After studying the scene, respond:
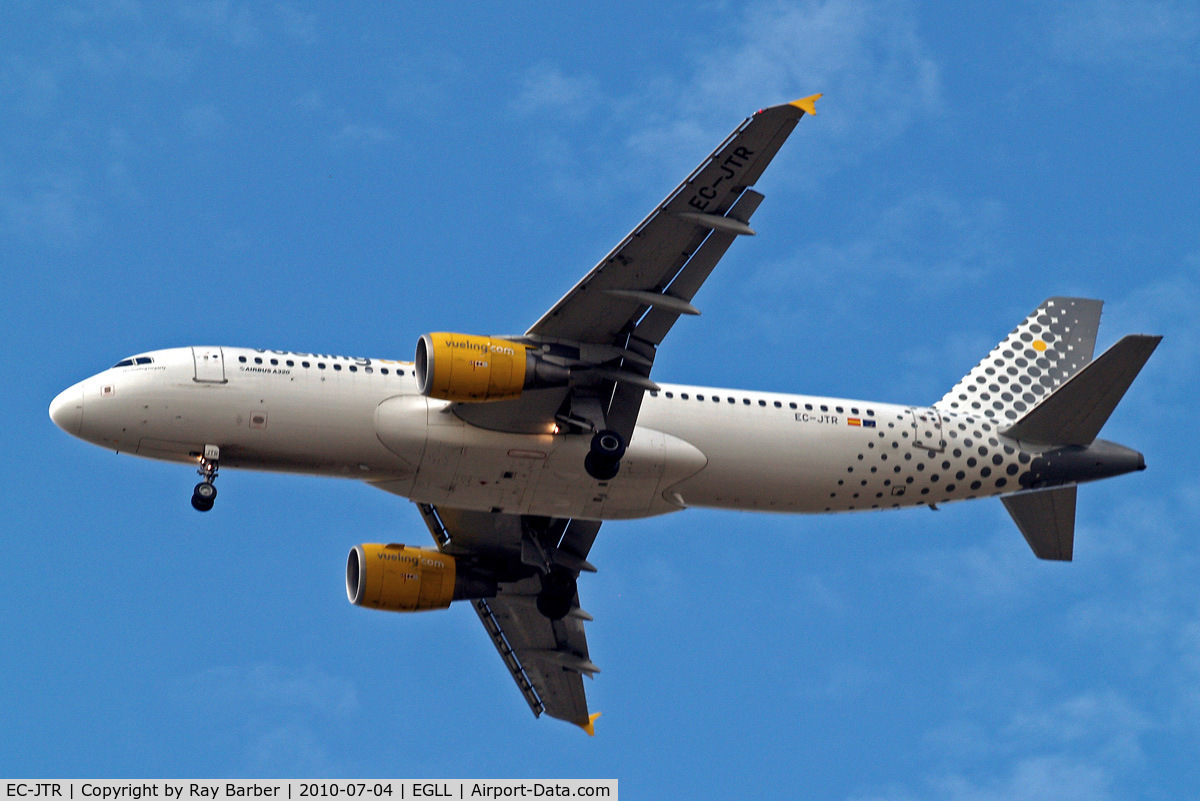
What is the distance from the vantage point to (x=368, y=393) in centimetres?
4372

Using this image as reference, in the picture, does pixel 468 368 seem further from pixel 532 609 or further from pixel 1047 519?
pixel 1047 519

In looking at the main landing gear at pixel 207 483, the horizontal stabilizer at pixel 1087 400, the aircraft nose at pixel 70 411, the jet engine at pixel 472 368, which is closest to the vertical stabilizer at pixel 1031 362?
the horizontal stabilizer at pixel 1087 400

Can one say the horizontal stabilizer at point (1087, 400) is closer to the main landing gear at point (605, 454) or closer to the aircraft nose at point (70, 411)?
the main landing gear at point (605, 454)

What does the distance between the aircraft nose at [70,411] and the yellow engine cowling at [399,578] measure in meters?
10.3

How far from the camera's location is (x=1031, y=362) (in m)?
52.5

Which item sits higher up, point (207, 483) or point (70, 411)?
point (70, 411)

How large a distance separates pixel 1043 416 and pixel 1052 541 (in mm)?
4260

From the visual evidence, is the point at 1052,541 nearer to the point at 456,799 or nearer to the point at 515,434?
the point at 515,434

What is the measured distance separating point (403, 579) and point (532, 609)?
5391mm

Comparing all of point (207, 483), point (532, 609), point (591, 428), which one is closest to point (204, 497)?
point (207, 483)

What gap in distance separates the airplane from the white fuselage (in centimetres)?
5

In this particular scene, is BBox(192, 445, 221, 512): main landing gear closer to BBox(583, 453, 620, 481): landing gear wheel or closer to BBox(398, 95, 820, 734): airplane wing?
BBox(398, 95, 820, 734): airplane wing

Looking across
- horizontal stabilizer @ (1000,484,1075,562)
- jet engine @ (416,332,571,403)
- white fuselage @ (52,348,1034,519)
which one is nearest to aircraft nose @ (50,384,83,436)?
white fuselage @ (52,348,1034,519)

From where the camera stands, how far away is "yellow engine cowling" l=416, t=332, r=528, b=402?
41.3m
